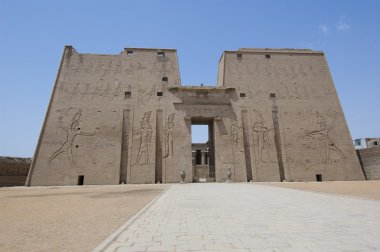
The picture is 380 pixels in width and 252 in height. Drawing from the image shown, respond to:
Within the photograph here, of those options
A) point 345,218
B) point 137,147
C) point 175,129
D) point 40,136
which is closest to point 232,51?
point 175,129

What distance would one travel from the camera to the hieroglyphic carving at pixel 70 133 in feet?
59.4

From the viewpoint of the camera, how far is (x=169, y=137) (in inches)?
750

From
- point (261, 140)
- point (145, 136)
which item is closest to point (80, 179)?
point (145, 136)

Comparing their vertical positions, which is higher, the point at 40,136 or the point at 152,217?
the point at 40,136

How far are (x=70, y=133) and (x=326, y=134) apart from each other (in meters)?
21.0

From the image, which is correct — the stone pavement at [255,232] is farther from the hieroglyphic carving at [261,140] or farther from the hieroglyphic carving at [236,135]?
the hieroglyphic carving at [261,140]

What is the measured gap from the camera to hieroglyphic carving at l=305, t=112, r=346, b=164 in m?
20.1

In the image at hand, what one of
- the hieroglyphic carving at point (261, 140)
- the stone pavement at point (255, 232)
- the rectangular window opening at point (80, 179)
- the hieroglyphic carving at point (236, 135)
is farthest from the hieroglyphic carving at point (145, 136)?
the stone pavement at point (255, 232)

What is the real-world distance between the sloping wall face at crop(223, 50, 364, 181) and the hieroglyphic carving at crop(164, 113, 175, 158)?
5.52 m

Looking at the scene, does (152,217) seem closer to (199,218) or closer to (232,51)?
(199,218)

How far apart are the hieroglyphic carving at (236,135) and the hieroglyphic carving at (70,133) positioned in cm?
1109

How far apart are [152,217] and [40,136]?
690 inches

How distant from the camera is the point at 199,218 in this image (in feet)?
14.2

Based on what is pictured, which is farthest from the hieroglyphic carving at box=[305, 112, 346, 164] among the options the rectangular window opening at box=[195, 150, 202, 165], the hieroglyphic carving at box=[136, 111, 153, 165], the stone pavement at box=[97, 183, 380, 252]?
the stone pavement at box=[97, 183, 380, 252]
